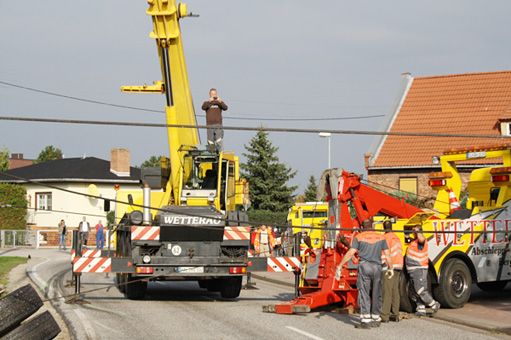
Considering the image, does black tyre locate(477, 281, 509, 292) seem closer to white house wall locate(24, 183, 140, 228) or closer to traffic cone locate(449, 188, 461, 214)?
traffic cone locate(449, 188, 461, 214)

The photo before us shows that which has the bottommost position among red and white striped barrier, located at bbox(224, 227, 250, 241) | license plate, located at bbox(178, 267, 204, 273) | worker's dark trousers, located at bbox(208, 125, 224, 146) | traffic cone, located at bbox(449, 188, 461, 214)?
license plate, located at bbox(178, 267, 204, 273)

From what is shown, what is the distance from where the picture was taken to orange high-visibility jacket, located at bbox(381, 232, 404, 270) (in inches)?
485

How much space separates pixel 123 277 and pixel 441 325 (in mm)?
7294

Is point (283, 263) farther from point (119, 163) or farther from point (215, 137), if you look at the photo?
point (119, 163)

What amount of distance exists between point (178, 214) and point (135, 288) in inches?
77.5

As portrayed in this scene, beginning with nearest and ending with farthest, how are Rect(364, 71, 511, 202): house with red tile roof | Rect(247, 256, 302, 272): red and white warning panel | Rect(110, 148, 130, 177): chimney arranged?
Rect(247, 256, 302, 272): red and white warning panel
Rect(364, 71, 511, 202): house with red tile roof
Rect(110, 148, 130, 177): chimney

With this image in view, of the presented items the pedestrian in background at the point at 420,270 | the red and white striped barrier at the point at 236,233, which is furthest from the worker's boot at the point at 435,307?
the red and white striped barrier at the point at 236,233

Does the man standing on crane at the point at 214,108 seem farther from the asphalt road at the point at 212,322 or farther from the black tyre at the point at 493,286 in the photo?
the black tyre at the point at 493,286

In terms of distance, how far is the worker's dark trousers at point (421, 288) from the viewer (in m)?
12.4

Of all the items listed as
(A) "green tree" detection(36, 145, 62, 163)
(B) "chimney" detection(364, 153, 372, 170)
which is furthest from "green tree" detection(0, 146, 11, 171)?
(B) "chimney" detection(364, 153, 372, 170)

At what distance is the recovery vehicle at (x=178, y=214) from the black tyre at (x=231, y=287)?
0.02 meters

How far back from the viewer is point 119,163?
55719mm

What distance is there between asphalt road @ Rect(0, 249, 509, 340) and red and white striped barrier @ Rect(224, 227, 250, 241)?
134 centimetres

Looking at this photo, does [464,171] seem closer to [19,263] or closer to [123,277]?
[19,263]
